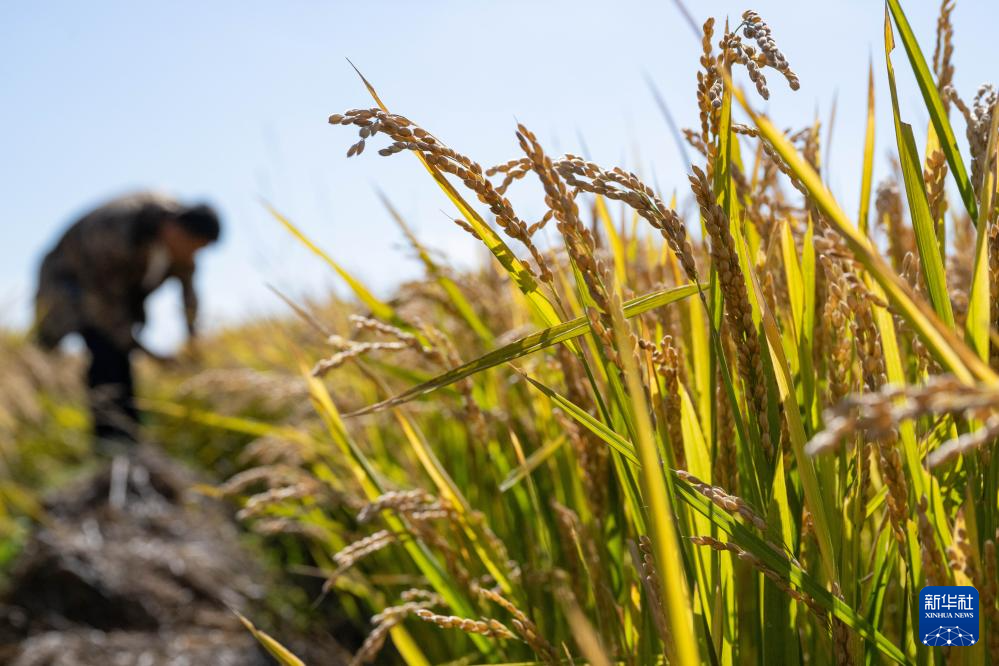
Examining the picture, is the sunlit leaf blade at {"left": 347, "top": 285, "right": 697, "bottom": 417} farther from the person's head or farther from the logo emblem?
the person's head

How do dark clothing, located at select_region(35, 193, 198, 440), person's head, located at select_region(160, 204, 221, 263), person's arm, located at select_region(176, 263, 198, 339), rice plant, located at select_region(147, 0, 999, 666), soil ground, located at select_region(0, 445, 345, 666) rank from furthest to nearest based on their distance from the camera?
person's arm, located at select_region(176, 263, 198, 339) < person's head, located at select_region(160, 204, 221, 263) < dark clothing, located at select_region(35, 193, 198, 440) < soil ground, located at select_region(0, 445, 345, 666) < rice plant, located at select_region(147, 0, 999, 666)

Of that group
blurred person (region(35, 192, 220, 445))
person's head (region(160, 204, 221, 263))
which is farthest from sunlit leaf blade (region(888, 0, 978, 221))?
person's head (region(160, 204, 221, 263))

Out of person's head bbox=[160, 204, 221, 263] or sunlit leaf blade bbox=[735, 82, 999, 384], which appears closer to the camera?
sunlit leaf blade bbox=[735, 82, 999, 384]

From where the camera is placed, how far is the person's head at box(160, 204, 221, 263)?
5.60 m

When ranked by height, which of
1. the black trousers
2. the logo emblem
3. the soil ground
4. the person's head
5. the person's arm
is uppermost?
the person's head

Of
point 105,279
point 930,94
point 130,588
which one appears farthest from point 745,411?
point 105,279

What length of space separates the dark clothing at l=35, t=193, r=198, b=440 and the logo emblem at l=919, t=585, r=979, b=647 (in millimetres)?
5511

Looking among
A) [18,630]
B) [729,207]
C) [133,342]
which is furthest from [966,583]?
[133,342]

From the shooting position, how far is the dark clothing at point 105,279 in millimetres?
5473

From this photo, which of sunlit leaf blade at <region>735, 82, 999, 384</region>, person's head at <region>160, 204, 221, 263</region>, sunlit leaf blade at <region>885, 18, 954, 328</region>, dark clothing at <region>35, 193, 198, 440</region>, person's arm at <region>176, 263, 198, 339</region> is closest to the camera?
sunlit leaf blade at <region>735, 82, 999, 384</region>

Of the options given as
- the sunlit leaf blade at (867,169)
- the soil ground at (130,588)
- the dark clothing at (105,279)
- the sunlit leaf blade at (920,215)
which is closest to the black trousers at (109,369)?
the dark clothing at (105,279)

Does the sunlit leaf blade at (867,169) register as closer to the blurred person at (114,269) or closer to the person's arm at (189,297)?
the blurred person at (114,269)

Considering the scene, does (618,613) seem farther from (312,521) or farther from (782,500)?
(312,521)

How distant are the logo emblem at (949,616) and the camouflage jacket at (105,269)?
5793 millimetres
